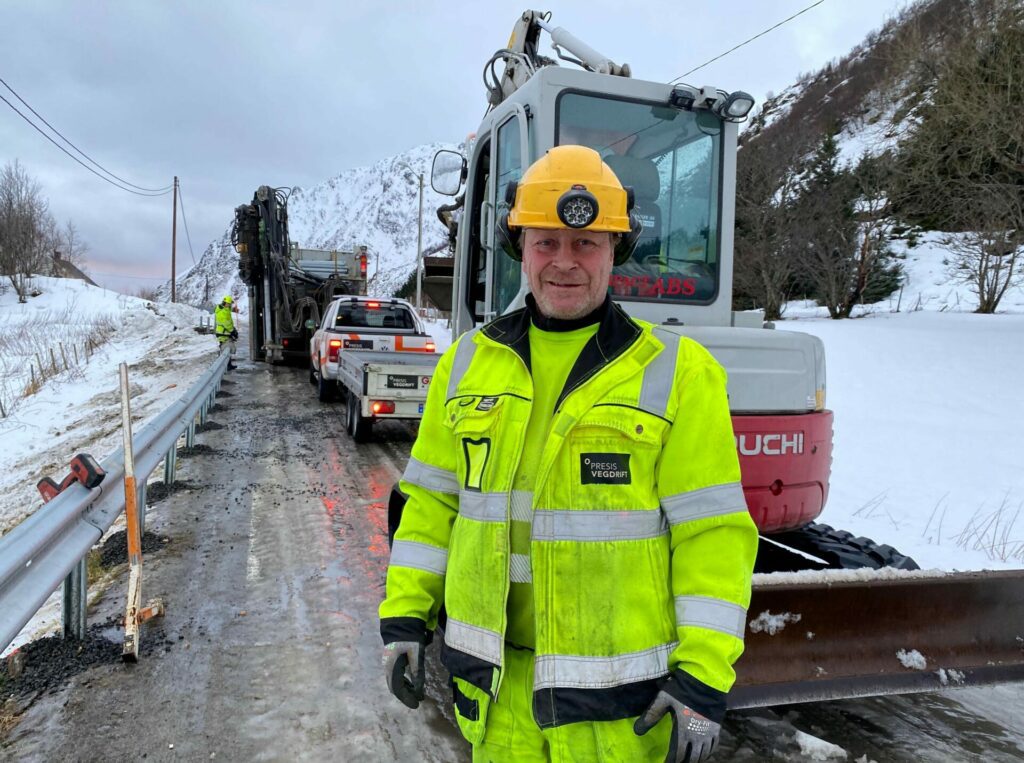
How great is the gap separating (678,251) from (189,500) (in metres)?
4.83

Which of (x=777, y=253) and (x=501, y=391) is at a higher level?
(x=777, y=253)

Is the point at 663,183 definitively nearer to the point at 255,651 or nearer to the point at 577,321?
the point at 577,321

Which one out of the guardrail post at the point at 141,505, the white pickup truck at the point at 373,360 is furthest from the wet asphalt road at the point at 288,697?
the white pickup truck at the point at 373,360

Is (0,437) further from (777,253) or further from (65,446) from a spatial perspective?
(777,253)

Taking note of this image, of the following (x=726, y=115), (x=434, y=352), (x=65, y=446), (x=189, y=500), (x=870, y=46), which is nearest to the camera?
(x=726, y=115)

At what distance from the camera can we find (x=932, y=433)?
31.2 feet

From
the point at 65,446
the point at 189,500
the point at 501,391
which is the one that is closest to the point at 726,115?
the point at 501,391

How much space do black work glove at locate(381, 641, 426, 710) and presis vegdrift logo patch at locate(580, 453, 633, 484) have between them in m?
0.70

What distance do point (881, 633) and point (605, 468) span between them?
7.69 feet

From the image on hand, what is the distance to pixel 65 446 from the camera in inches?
404

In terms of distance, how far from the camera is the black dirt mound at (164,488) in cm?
603

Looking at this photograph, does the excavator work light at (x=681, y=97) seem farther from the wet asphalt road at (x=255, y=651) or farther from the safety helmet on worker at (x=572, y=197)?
A: the wet asphalt road at (x=255, y=651)

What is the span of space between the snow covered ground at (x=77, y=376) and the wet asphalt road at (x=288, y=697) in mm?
4121

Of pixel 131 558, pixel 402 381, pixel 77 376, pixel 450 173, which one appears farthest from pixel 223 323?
pixel 131 558
